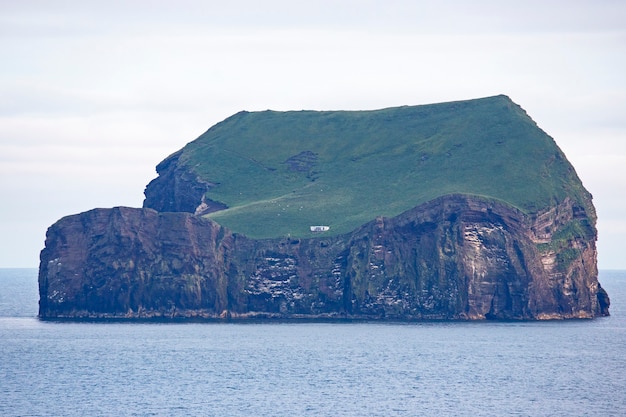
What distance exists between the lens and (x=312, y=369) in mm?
137750

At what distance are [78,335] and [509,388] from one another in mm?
69173

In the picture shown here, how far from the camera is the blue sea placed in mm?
112625

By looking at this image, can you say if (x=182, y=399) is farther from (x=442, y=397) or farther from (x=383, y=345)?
(x=383, y=345)

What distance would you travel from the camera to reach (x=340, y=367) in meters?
140

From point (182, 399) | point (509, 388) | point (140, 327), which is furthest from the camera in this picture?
point (140, 327)

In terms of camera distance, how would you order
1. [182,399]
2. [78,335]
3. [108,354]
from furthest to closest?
[78,335]
[108,354]
[182,399]

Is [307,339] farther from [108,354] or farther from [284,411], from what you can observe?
[284,411]

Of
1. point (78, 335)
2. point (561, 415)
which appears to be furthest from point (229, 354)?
point (561, 415)

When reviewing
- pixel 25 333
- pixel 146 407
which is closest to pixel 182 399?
pixel 146 407

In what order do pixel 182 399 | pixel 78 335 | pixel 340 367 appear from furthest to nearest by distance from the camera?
pixel 78 335 → pixel 340 367 → pixel 182 399

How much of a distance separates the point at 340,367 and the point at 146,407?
1307 inches

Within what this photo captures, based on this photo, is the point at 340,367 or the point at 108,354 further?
the point at 108,354

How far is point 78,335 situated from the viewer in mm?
172375

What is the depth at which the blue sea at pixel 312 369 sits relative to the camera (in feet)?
370
